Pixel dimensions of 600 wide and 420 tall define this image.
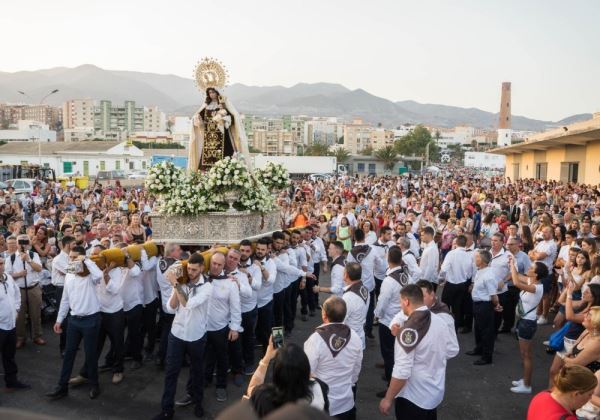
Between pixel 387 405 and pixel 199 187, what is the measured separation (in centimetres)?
633

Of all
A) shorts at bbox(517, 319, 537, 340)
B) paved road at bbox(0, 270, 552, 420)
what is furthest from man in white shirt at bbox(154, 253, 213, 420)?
shorts at bbox(517, 319, 537, 340)

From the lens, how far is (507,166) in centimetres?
4744

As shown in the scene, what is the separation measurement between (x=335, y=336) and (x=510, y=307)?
237 inches

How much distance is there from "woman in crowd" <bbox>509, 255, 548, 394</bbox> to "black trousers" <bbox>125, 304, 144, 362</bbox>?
5260mm

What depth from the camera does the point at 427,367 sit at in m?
4.38

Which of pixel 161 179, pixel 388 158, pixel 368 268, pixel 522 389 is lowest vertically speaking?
pixel 522 389

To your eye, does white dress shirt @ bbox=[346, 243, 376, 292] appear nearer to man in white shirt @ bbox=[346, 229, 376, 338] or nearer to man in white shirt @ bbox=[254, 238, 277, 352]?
man in white shirt @ bbox=[346, 229, 376, 338]

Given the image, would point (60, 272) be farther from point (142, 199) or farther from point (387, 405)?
point (142, 199)

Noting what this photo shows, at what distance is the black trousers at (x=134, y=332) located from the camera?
7.30m

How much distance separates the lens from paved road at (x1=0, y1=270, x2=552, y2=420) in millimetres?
6051

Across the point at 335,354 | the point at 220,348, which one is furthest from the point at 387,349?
the point at 335,354

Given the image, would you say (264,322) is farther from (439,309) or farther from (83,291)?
(439,309)

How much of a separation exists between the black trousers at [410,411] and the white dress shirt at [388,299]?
6.75ft

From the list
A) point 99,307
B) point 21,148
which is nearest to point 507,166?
point 99,307
